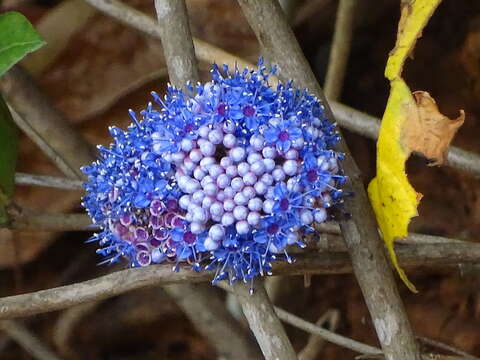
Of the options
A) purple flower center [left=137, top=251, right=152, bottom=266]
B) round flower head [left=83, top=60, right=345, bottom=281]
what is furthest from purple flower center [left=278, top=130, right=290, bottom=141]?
purple flower center [left=137, top=251, right=152, bottom=266]

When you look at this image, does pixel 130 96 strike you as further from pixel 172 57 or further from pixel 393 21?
pixel 172 57

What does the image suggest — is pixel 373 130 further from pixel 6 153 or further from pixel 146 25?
pixel 6 153

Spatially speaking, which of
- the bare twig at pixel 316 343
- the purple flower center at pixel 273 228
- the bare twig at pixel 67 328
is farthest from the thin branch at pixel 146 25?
the bare twig at pixel 67 328

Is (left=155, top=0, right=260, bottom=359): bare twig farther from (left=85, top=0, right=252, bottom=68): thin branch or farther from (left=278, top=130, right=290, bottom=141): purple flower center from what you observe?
(left=278, top=130, right=290, bottom=141): purple flower center

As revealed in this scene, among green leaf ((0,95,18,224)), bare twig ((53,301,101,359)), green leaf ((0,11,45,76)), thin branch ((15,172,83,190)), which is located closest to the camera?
green leaf ((0,11,45,76))

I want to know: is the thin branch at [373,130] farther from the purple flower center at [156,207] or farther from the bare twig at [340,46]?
the purple flower center at [156,207]

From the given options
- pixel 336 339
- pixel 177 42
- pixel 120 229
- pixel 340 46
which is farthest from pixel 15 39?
pixel 340 46

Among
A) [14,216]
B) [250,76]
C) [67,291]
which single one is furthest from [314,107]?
[14,216]
